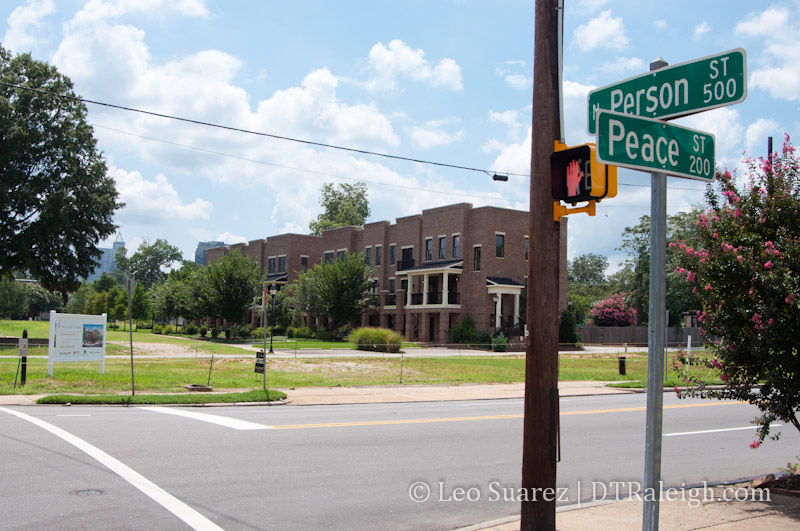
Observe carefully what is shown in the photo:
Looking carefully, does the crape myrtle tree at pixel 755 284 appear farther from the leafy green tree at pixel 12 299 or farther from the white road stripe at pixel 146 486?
the leafy green tree at pixel 12 299

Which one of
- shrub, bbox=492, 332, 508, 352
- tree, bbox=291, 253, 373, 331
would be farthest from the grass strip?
tree, bbox=291, 253, 373, 331

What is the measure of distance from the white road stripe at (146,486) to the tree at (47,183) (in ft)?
126

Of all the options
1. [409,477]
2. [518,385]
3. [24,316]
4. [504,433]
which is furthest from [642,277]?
[24,316]

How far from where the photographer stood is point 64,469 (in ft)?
26.5

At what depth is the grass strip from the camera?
52.2ft

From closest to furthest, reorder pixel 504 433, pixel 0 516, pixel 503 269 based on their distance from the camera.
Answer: pixel 0 516 → pixel 504 433 → pixel 503 269

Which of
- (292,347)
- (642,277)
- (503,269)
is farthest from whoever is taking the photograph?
(642,277)

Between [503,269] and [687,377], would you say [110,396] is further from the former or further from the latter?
[503,269]

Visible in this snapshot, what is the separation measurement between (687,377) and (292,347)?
122 feet

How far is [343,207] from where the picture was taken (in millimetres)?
93750

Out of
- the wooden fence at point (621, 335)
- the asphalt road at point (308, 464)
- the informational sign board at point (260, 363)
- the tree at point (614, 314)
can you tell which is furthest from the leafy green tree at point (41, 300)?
the asphalt road at point (308, 464)

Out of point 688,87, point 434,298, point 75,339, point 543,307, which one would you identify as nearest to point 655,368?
point 688,87

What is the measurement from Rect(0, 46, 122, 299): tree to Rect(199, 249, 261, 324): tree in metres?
8.85

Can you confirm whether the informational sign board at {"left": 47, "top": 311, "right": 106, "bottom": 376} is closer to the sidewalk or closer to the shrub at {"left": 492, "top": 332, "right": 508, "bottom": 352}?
the sidewalk
